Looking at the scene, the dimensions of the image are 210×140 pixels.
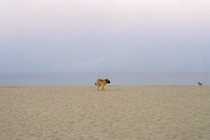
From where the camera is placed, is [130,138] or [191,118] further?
[191,118]

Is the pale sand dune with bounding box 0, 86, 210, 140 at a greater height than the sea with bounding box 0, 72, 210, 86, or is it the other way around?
the sea with bounding box 0, 72, 210, 86

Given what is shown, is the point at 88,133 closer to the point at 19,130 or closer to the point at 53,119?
the point at 19,130

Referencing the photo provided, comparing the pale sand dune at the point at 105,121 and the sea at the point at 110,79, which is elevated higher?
the sea at the point at 110,79

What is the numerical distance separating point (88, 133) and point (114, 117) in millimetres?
3003

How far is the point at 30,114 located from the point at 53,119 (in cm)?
159

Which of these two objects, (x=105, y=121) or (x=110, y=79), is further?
→ (x=110, y=79)

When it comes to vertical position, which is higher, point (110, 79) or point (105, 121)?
point (110, 79)

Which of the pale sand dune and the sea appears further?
the sea

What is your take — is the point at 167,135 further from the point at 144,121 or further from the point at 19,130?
the point at 19,130

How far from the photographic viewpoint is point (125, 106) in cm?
1571

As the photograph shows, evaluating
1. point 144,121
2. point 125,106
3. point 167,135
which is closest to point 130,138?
point 167,135

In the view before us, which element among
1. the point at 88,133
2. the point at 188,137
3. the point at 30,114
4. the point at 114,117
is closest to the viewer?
the point at 188,137

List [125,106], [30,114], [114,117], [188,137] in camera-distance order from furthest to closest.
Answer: [125,106]
[30,114]
[114,117]
[188,137]

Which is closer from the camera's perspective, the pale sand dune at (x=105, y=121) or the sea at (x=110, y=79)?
the pale sand dune at (x=105, y=121)
